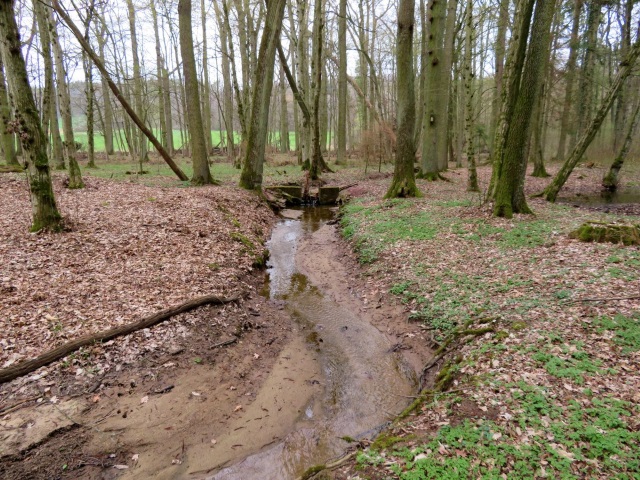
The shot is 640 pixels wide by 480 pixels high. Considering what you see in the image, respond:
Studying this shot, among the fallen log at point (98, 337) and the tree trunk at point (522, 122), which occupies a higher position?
the tree trunk at point (522, 122)

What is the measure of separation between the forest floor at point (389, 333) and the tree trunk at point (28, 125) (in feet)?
1.86

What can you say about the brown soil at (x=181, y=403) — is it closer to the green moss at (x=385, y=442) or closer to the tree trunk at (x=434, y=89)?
the green moss at (x=385, y=442)

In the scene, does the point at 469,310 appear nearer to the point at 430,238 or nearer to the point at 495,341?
the point at 495,341

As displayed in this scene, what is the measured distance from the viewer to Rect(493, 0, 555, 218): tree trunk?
316 inches

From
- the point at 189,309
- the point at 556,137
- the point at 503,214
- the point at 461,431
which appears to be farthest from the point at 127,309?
the point at 556,137

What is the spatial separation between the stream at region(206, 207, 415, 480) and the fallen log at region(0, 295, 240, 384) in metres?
1.73

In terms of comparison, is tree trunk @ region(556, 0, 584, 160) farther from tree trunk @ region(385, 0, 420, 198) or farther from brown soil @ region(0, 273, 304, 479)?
brown soil @ region(0, 273, 304, 479)

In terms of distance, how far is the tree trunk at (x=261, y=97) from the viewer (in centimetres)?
1280

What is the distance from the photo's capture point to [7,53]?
6586mm

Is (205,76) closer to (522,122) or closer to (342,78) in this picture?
(342,78)

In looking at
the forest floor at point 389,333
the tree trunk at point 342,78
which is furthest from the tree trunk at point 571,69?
the forest floor at point 389,333

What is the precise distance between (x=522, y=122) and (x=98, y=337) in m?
9.56

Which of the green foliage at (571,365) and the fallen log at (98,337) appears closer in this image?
the green foliage at (571,365)

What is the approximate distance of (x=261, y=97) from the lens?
13.2m
